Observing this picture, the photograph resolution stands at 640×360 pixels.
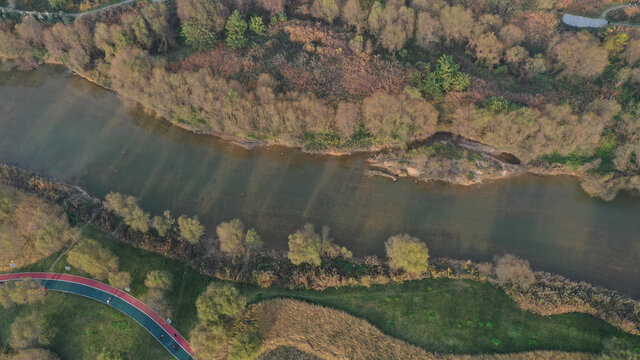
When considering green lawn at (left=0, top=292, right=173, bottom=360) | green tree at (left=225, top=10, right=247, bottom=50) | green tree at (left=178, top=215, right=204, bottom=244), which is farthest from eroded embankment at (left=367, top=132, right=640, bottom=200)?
green lawn at (left=0, top=292, right=173, bottom=360)

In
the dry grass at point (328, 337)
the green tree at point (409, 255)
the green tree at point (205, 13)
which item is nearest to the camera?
the dry grass at point (328, 337)

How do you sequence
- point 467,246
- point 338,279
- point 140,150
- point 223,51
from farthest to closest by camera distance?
point 223,51
point 140,150
point 467,246
point 338,279

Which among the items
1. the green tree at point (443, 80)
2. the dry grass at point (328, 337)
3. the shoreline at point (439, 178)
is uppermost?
the green tree at point (443, 80)

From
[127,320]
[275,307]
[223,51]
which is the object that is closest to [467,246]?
[275,307]

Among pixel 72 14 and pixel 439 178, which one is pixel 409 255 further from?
pixel 72 14

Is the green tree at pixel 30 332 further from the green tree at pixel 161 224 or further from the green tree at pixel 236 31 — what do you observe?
the green tree at pixel 236 31

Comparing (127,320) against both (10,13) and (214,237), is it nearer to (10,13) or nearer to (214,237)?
(214,237)

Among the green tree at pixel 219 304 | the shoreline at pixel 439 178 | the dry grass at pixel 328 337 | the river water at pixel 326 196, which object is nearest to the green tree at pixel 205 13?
the shoreline at pixel 439 178
